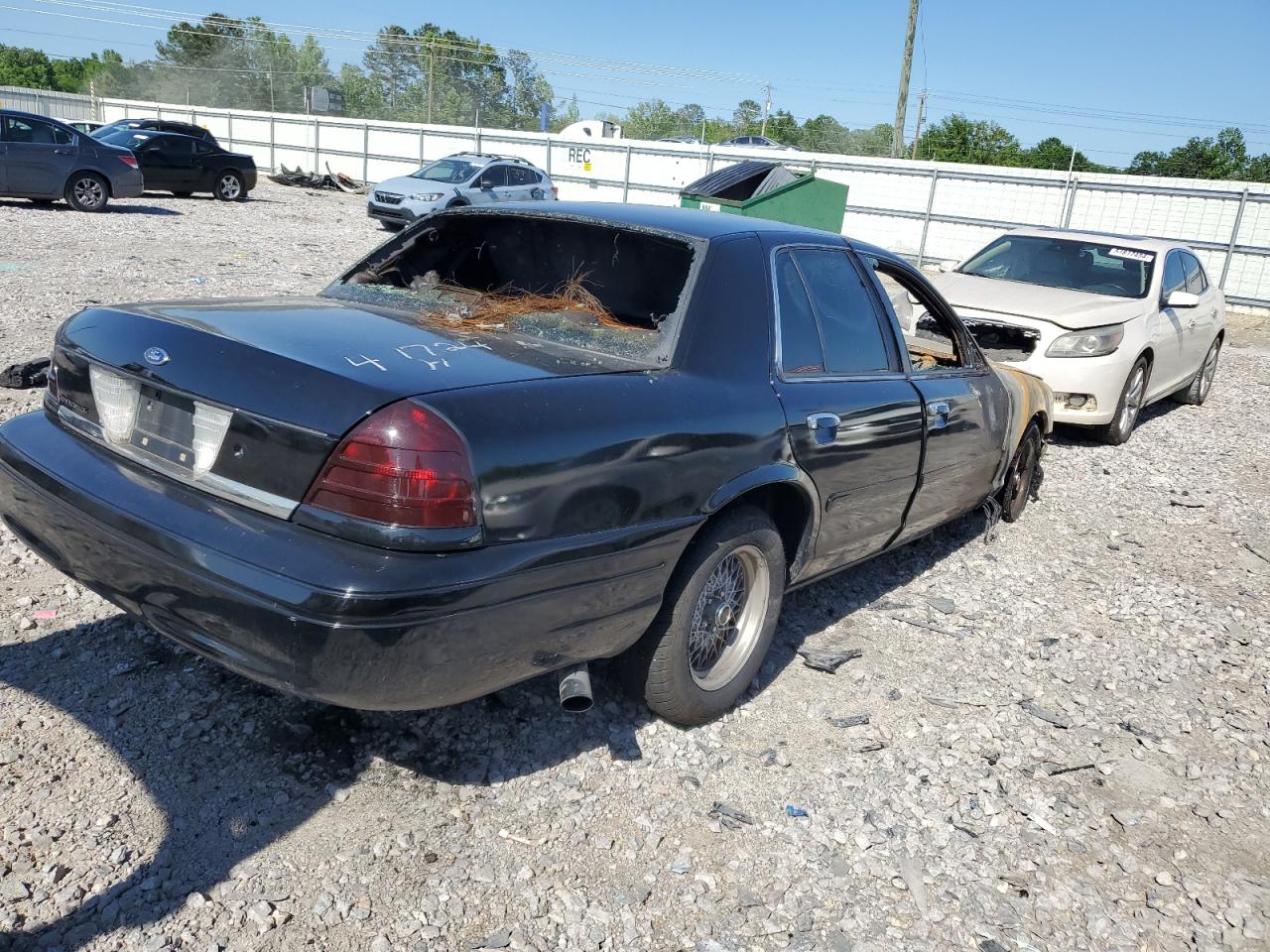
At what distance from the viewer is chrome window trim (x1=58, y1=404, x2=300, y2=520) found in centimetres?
251

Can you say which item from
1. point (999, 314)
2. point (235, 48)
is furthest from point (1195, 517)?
point (235, 48)

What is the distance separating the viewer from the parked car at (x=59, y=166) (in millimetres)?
16172

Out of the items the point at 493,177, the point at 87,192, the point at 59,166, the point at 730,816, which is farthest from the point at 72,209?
the point at 730,816

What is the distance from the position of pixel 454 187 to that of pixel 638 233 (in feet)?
60.1

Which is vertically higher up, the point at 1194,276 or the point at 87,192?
the point at 1194,276

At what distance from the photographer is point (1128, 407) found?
8.53 metres

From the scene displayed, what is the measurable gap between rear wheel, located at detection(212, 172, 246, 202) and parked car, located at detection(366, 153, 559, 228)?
331cm

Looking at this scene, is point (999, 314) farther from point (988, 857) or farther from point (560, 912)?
point (560, 912)

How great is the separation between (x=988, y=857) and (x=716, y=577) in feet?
3.85

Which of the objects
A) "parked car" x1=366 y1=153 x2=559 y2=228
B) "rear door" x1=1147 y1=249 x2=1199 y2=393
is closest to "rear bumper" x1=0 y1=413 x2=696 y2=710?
"rear door" x1=1147 y1=249 x2=1199 y2=393

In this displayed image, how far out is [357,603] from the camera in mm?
2316

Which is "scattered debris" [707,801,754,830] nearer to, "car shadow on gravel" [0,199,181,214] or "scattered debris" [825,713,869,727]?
"scattered debris" [825,713,869,727]

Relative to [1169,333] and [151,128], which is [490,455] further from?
[151,128]

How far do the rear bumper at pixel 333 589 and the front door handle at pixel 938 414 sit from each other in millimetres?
1794
